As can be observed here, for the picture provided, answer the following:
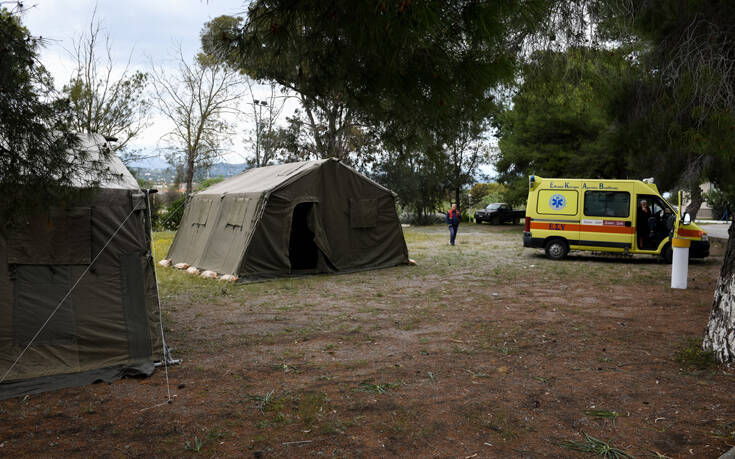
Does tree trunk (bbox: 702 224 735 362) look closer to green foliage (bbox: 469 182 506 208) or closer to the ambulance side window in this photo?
the ambulance side window

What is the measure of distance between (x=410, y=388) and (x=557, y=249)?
10.5 meters

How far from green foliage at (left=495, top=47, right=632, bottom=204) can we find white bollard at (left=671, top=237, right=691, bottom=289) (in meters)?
2.40

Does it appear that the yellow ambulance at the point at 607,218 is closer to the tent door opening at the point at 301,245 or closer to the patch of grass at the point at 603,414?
the tent door opening at the point at 301,245

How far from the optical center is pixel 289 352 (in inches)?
222

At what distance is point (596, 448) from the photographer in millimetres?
3393

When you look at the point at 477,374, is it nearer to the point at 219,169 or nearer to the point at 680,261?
the point at 680,261

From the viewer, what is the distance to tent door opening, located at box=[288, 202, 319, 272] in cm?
1239

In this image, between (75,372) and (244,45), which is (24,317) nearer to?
(75,372)

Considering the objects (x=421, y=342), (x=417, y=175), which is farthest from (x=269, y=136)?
(x=421, y=342)

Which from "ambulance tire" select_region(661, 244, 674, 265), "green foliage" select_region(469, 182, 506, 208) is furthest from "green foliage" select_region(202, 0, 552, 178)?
"green foliage" select_region(469, 182, 506, 208)

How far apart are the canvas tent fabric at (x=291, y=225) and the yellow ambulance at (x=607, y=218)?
3884 millimetres

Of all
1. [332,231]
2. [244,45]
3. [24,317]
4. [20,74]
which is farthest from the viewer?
[332,231]

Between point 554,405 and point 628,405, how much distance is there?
1.84ft

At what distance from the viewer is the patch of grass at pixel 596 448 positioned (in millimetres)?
3315
